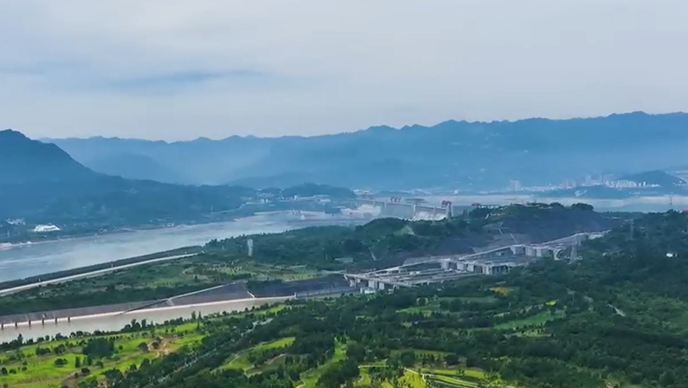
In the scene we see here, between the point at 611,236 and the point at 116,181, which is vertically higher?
the point at 116,181

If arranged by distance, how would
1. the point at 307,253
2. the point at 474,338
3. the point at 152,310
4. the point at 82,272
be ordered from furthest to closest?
the point at 307,253 < the point at 82,272 < the point at 152,310 < the point at 474,338

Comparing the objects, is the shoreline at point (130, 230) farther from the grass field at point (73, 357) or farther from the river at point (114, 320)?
the grass field at point (73, 357)

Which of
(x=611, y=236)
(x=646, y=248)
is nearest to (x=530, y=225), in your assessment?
(x=611, y=236)

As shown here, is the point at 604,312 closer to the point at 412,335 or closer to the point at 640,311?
the point at 640,311

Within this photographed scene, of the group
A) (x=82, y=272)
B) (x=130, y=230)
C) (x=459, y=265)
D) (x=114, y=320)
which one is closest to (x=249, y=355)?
(x=114, y=320)

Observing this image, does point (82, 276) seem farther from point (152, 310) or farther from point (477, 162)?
point (477, 162)

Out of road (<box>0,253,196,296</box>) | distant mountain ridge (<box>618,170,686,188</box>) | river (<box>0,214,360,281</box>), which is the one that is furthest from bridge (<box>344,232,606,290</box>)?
distant mountain ridge (<box>618,170,686,188</box>)
